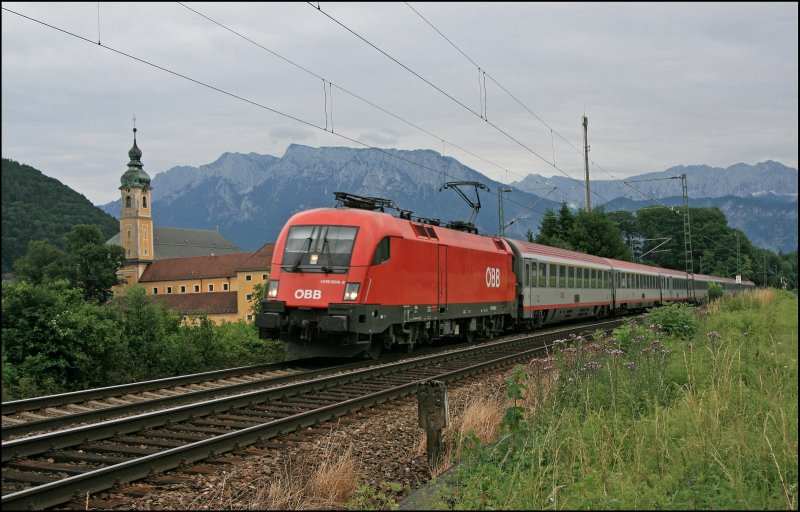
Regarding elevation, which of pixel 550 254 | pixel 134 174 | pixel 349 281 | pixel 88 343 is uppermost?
pixel 134 174

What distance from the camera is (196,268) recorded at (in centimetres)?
12106

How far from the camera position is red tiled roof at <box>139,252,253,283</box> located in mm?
116250

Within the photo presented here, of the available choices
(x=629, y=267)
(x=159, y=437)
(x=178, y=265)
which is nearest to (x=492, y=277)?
(x=159, y=437)

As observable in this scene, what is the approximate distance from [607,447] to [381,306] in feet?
30.2

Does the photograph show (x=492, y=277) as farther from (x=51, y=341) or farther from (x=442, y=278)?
(x=51, y=341)

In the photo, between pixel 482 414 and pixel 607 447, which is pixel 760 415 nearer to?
pixel 607 447

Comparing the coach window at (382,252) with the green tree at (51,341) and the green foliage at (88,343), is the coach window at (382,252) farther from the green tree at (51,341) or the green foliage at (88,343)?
the green tree at (51,341)

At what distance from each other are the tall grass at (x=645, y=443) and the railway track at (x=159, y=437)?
256 cm

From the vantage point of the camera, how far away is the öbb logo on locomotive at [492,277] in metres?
22.2

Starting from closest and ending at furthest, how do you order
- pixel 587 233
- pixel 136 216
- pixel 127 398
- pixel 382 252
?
pixel 127 398 → pixel 382 252 → pixel 587 233 → pixel 136 216

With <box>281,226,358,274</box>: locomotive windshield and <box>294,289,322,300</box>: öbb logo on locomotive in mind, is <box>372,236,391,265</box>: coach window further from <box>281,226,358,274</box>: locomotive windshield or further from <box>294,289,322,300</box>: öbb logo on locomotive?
<box>294,289,322,300</box>: öbb logo on locomotive

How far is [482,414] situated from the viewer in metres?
8.62

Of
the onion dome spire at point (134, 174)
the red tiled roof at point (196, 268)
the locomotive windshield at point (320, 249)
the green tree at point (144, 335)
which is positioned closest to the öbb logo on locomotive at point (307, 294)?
the locomotive windshield at point (320, 249)

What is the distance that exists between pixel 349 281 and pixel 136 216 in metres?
136
